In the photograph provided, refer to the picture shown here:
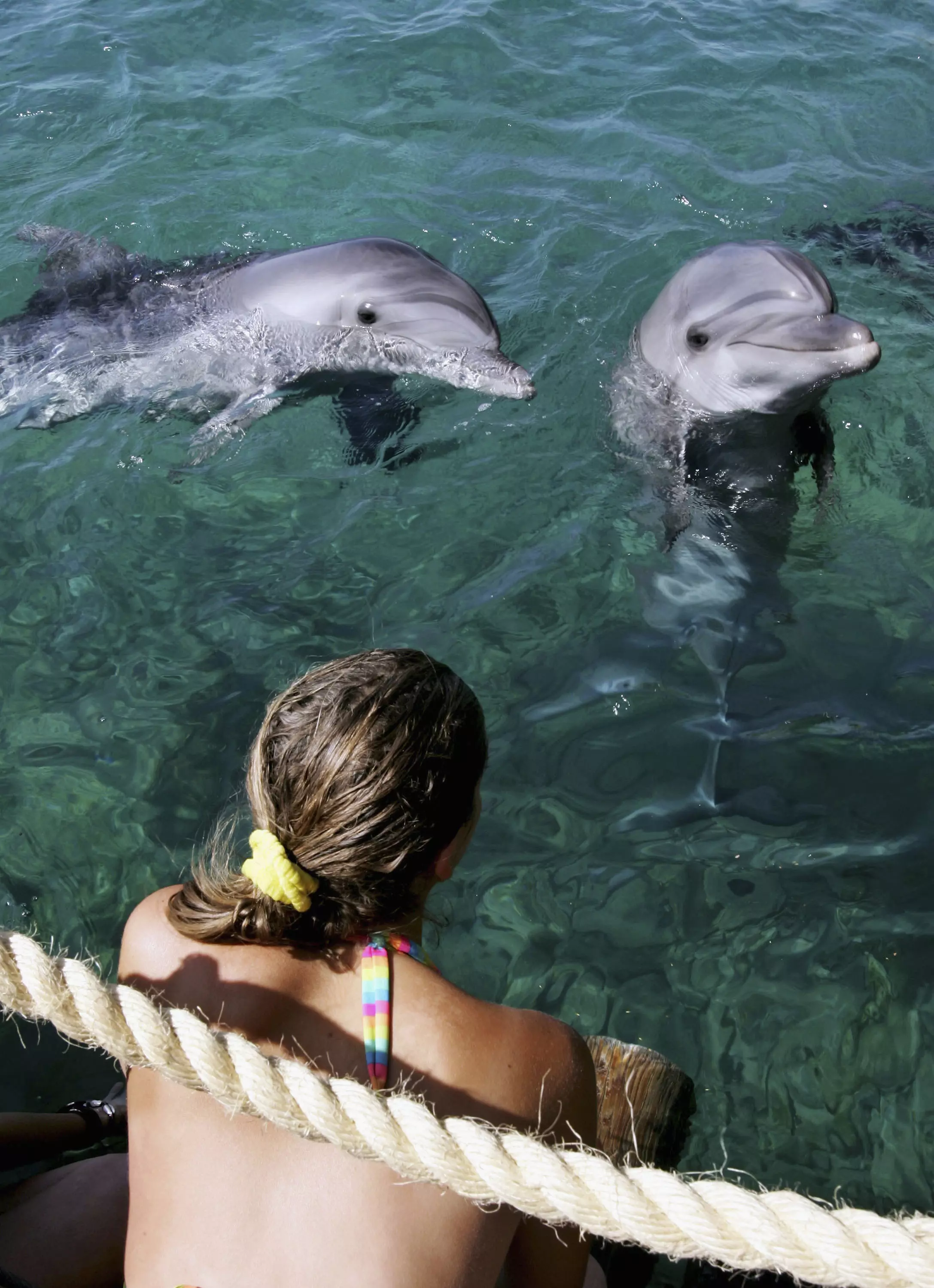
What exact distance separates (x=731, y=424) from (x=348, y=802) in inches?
161

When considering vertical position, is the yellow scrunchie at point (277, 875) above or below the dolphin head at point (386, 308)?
above

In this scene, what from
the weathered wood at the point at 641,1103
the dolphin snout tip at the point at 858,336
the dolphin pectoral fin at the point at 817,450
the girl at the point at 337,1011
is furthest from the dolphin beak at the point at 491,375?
the weathered wood at the point at 641,1103

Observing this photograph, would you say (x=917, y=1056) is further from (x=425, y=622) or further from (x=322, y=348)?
(x=322, y=348)

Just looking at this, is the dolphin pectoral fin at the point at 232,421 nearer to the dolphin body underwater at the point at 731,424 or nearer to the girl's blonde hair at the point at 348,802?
the dolphin body underwater at the point at 731,424

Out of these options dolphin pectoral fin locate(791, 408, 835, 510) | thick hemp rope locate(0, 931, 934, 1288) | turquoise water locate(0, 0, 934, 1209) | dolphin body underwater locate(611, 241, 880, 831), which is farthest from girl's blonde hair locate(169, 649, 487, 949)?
dolphin pectoral fin locate(791, 408, 835, 510)

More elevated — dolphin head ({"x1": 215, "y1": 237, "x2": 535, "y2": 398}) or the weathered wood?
dolphin head ({"x1": 215, "y1": 237, "x2": 535, "y2": 398})

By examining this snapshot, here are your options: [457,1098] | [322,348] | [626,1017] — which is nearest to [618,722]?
[626,1017]

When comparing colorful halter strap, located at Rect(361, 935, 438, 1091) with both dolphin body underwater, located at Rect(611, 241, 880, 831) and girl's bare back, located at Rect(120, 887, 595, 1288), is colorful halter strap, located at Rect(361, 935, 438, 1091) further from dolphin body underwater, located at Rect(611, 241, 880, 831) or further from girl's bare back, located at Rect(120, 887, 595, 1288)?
dolphin body underwater, located at Rect(611, 241, 880, 831)

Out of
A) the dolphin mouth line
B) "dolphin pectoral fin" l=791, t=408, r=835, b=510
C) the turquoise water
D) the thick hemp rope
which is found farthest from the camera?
"dolphin pectoral fin" l=791, t=408, r=835, b=510

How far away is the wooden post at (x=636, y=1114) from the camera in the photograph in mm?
3314

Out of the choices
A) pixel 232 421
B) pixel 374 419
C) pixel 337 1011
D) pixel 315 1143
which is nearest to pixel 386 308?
pixel 374 419

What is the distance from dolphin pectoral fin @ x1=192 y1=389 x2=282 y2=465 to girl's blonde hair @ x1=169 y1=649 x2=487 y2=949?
392cm

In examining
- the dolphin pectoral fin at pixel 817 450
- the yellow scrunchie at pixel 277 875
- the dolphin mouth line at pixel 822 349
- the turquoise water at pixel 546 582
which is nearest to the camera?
the yellow scrunchie at pixel 277 875

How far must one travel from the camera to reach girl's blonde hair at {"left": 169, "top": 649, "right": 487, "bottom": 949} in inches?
102
